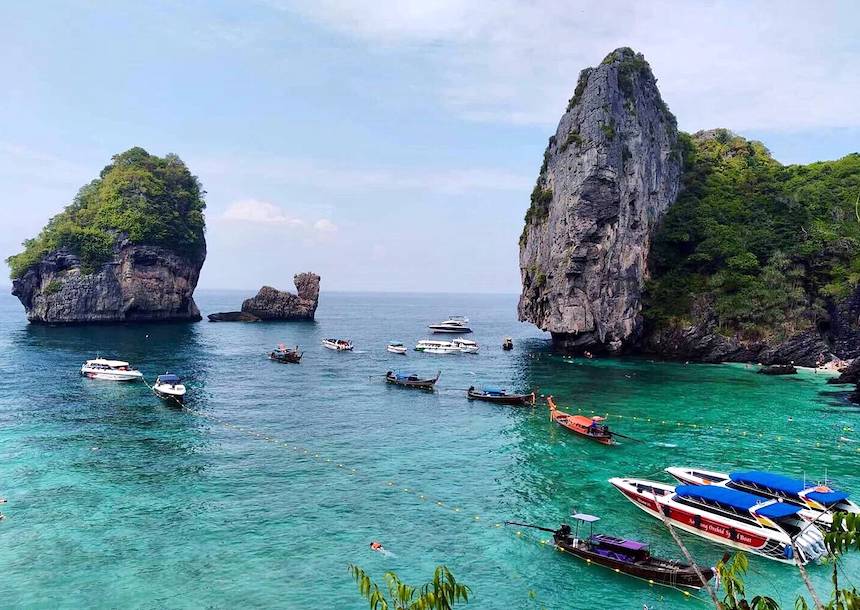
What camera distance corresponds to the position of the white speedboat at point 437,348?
348 feet

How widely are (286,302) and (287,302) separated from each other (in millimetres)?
262

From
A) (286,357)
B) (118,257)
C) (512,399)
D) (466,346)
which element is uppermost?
(118,257)

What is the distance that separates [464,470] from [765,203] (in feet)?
282

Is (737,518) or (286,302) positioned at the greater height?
(286,302)

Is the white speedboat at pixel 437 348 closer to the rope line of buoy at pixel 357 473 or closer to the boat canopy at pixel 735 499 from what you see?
the rope line of buoy at pixel 357 473

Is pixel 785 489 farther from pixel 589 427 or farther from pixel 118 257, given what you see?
pixel 118 257

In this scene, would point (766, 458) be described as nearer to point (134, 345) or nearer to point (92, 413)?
point (92, 413)

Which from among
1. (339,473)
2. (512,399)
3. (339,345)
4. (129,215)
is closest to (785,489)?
(339,473)

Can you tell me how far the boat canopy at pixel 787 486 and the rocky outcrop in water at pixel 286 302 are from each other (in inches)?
5196

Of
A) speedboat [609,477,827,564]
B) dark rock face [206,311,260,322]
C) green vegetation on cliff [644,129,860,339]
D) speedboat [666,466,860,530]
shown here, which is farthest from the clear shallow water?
dark rock face [206,311,260,322]

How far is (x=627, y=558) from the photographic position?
92.9 ft

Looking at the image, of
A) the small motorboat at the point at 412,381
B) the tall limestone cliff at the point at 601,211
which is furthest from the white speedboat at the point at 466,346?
the small motorboat at the point at 412,381

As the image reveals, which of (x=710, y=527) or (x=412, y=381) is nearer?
(x=710, y=527)

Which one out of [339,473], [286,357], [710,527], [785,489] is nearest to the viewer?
[710,527]
